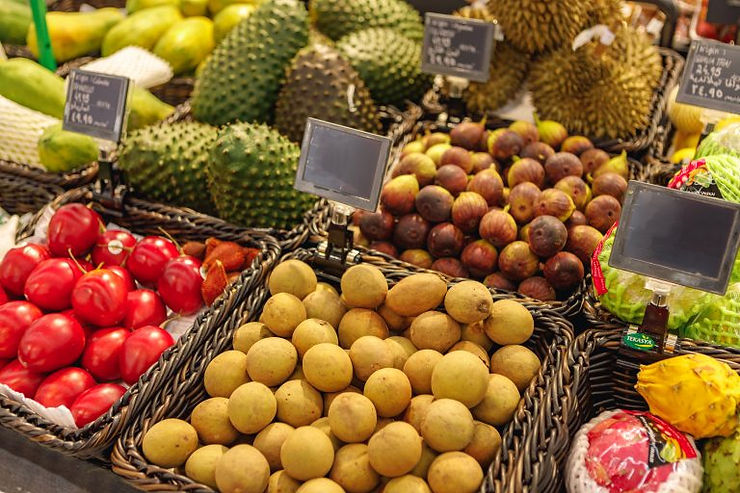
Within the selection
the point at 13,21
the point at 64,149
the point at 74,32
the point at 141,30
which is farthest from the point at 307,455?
the point at 13,21

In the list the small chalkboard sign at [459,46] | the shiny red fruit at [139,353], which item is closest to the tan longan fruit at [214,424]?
the shiny red fruit at [139,353]

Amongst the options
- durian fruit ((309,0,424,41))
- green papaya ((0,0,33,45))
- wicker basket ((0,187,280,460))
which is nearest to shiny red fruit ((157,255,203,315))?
wicker basket ((0,187,280,460))

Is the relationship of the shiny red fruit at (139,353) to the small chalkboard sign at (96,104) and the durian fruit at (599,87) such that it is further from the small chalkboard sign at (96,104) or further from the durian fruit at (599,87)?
the durian fruit at (599,87)

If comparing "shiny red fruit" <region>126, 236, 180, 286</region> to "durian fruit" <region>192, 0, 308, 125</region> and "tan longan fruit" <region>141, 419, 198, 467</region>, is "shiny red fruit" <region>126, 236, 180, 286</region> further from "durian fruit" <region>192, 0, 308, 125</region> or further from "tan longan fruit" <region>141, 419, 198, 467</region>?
"durian fruit" <region>192, 0, 308, 125</region>

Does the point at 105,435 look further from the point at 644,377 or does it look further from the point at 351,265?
the point at 644,377

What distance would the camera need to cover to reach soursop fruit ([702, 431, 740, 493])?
4.64 ft

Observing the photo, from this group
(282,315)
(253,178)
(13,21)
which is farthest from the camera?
(13,21)

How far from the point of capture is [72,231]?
2.01m

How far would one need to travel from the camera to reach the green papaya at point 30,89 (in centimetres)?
266

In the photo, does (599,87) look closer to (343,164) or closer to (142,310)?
(343,164)

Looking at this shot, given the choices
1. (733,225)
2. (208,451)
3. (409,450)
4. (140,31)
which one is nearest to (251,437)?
(208,451)

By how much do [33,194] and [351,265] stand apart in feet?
4.24

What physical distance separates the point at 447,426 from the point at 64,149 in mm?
1803

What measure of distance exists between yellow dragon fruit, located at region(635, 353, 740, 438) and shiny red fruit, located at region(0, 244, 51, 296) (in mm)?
1695
